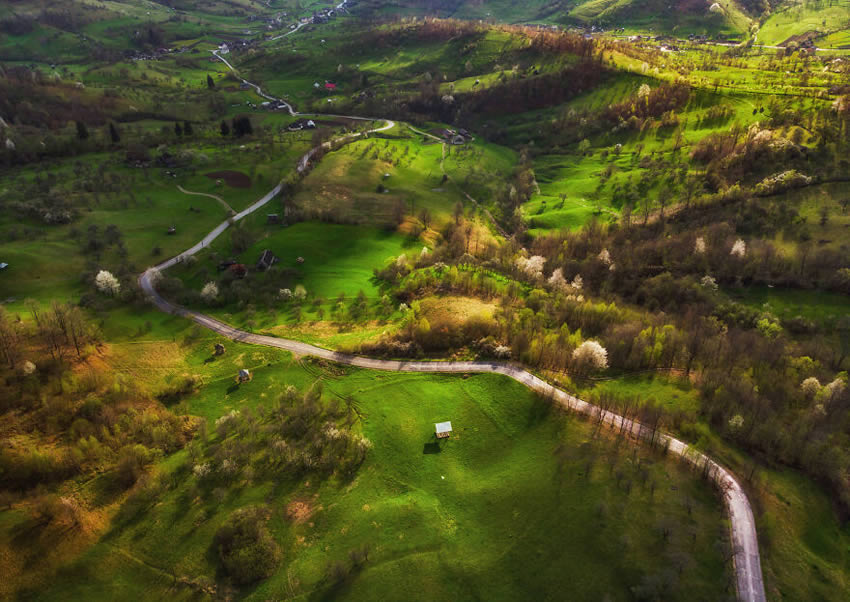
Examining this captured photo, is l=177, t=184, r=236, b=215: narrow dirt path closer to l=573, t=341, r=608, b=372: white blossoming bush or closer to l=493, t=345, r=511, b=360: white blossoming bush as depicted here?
l=493, t=345, r=511, b=360: white blossoming bush

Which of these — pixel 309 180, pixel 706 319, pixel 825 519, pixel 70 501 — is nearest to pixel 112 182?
pixel 309 180

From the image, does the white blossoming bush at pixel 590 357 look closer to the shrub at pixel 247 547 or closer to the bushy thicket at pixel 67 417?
the shrub at pixel 247 547

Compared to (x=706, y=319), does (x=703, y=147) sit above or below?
above

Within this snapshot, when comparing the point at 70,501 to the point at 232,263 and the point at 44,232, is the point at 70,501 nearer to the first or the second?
the point at 232,263

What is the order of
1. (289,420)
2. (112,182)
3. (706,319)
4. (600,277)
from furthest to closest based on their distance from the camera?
1. (112,182)
2. (600,277)
3. (706,319)
4. (289,420)

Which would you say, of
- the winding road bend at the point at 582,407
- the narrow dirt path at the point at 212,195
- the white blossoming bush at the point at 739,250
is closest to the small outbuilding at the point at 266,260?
the winding road bend at the point at 582,407

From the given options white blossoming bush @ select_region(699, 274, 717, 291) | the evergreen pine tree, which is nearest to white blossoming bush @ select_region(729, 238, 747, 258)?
white blossoming bush @ select_region(699, 274, 717, 291)
